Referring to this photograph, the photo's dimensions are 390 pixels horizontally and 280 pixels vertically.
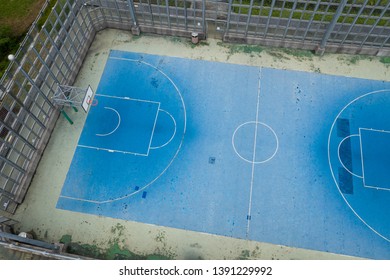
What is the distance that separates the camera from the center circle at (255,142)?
19.1m

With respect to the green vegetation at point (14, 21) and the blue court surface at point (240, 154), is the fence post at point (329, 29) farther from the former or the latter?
the green vegetation at point (14, 21)

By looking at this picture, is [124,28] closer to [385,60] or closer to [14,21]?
[14,21]

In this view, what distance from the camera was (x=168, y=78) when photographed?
71.8 feet

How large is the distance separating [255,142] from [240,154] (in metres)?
1.24

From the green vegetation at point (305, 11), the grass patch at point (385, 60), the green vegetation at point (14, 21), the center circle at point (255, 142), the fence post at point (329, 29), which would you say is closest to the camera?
the center circle at point (255, 142)

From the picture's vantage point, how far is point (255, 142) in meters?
19.5

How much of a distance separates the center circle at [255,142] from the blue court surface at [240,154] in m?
0.07

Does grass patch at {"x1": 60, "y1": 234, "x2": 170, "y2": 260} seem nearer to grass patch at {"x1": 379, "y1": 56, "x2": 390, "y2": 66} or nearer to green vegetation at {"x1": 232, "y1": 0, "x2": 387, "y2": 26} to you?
green vegetation at {"x1": 232, "y1": 0, "x2": 387, "y2": 26}

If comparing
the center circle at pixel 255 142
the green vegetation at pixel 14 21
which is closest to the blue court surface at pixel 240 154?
the center circle at pixel 255 142

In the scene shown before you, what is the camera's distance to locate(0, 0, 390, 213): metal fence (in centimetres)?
1739

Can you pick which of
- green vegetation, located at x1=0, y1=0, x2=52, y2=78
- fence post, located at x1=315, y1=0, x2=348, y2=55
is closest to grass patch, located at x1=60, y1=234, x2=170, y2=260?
green vegetation, located at x1=0, y1=0, x2=52, y2=78

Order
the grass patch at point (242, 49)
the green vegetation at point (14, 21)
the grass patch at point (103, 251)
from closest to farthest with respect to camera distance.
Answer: the grass patch at point (103, 251) → the grass patch at point (242, 49) → the green vegetation at point (14, 21)
